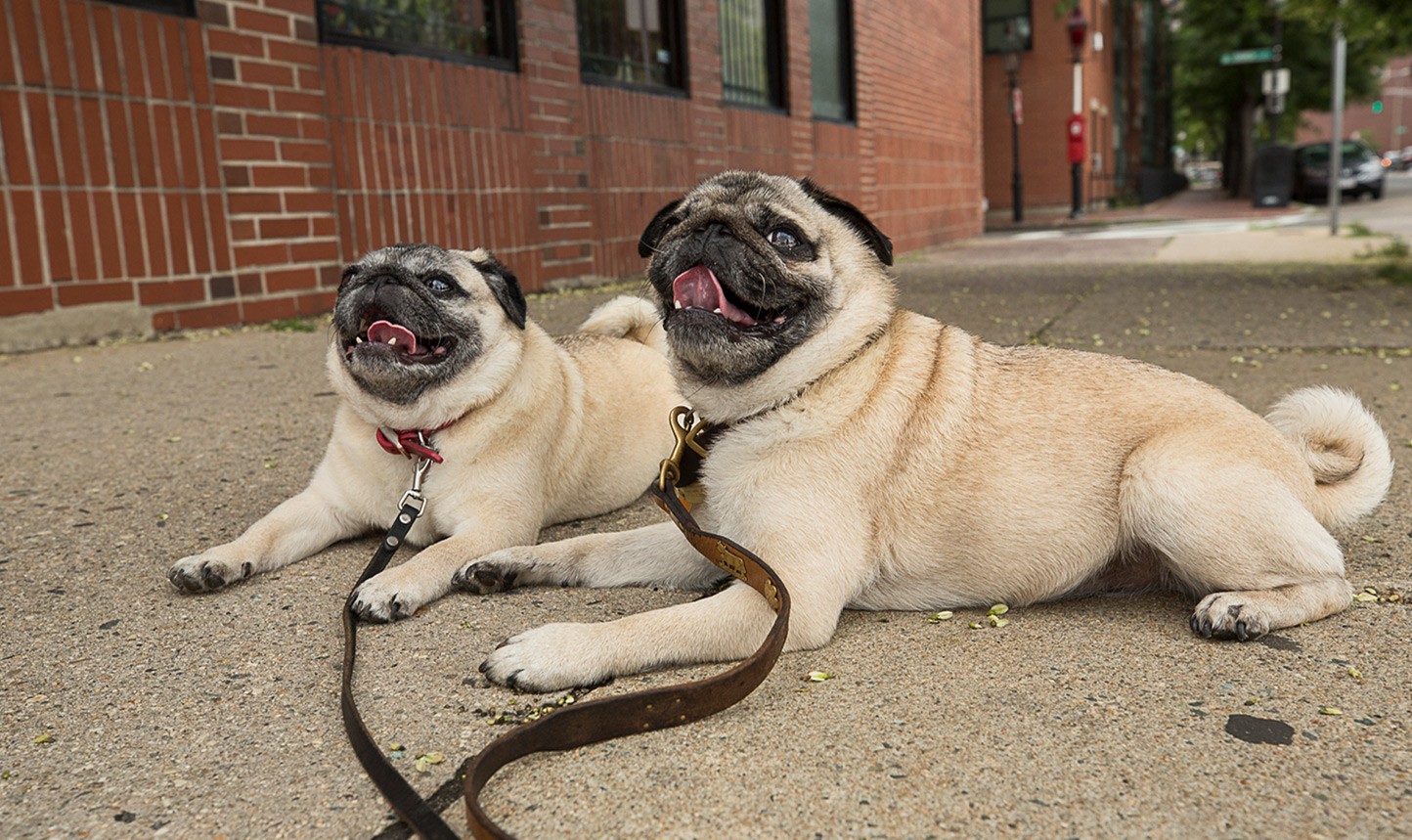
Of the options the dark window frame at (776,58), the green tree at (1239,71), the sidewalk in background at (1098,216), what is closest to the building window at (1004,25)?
the sidewalk in background at (1098,216)

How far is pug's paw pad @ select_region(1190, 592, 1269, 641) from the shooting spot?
256cm

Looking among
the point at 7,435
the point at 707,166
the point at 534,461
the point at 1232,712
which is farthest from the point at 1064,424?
the point at 707,166

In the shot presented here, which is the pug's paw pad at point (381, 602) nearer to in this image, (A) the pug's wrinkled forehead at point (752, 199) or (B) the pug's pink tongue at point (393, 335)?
(B) the pug's pink tongue at point (393, 335)

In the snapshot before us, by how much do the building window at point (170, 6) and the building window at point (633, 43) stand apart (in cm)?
404

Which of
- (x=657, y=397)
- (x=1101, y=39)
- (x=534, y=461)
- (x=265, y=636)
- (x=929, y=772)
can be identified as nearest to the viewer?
(x=929, y=772)

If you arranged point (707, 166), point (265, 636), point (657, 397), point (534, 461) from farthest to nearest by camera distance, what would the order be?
point (707, 166)
point (657, 397)
point (534, 461)
point (265, 636)

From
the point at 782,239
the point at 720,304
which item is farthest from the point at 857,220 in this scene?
the point at 720,304

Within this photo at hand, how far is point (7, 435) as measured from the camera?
486 cm

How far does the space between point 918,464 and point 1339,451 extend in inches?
52.5

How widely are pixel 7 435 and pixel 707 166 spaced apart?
29.0 feet

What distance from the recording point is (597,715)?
2.10 meters

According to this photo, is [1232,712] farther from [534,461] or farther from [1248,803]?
[534,461]

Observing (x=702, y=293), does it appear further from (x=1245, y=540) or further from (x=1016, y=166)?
(x=1016, y=166)

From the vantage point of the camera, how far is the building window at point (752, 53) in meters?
13.0
